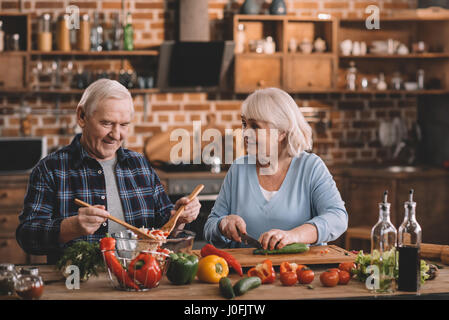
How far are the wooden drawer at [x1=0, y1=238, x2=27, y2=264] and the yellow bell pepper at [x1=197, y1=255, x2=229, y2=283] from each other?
121 inches

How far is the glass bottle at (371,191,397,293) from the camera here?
1.79 m

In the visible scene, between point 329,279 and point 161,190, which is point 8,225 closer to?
point 161,190

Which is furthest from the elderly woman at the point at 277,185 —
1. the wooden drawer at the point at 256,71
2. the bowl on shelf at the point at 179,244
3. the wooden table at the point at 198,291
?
the wooden drawer at the point at 256,71

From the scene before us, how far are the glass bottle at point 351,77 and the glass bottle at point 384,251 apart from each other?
370cm

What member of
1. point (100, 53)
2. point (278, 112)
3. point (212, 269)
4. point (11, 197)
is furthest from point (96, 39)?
point (212, 269)

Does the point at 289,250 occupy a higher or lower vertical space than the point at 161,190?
lower

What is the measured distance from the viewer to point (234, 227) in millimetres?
2299

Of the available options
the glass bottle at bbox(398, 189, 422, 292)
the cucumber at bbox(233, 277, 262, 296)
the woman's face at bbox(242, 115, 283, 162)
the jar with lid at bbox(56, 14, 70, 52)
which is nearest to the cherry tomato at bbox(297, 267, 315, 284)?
the cucumber at bbox(233, 277, 262, 296)

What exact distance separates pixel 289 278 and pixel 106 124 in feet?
3.12

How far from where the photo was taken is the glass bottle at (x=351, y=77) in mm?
5449

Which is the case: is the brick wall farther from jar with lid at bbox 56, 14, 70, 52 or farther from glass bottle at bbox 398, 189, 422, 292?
glass bottle at bbox 398, 189, 422, 292
